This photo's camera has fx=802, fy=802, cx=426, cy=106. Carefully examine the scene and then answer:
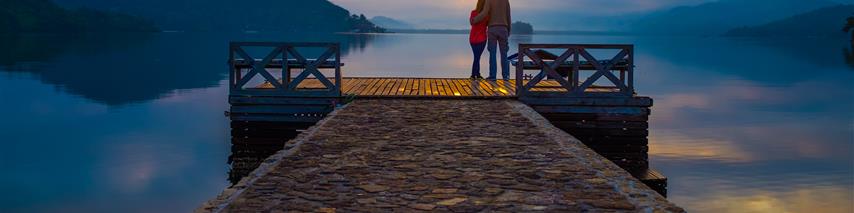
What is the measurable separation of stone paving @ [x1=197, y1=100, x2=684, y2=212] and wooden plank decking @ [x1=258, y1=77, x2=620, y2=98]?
3.57 meters

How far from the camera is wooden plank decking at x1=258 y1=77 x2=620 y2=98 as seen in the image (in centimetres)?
1460

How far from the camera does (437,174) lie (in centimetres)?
734

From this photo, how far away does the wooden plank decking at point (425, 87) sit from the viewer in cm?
1460

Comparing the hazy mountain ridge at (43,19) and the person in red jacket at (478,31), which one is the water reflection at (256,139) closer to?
the person in red jacket at (478,31)

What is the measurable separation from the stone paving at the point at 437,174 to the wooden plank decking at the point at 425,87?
3566 millimetres

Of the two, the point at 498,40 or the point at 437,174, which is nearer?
the point at 437,174

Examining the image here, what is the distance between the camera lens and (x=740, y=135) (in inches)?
1105

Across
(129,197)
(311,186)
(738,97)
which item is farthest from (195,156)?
(738,97)

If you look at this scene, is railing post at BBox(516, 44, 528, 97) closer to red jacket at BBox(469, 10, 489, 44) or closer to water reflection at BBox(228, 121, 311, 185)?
water reflection at BBox(228, 121, 311, 185)

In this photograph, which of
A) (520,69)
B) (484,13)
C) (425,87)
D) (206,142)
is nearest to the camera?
(520,69)

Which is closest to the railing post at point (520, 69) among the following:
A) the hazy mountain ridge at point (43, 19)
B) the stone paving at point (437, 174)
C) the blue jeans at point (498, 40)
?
the stone paving at point (437, 174)

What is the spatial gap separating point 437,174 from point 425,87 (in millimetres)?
9034

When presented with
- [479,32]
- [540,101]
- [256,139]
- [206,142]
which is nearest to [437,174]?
[540,101]

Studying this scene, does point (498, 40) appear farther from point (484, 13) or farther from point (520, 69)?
point (520, 69)
